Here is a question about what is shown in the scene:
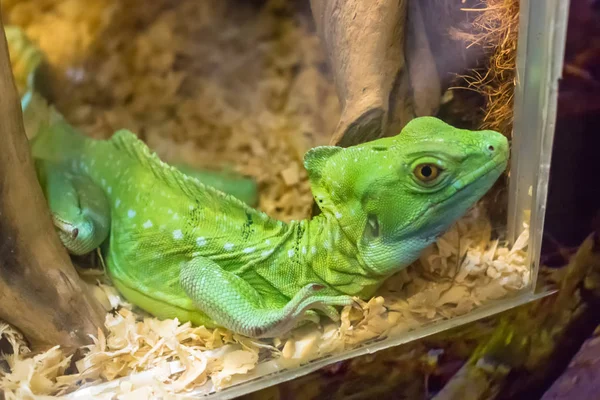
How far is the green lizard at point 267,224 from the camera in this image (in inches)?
70.6

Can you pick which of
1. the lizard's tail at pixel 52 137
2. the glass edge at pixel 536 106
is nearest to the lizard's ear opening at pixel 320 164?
the glass edge at pixel 536 106

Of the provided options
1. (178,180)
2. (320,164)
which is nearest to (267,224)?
(320,164)

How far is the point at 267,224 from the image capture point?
2135mm

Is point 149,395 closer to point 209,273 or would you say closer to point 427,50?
point 209,273

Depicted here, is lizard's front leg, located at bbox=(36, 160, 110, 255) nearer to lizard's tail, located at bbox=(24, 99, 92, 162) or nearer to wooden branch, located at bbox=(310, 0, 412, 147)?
lizard's tail, located at bbox=(24, 99, 92, 162)

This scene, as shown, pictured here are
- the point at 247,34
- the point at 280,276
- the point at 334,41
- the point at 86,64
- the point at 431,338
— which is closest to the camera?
the point at 431,338

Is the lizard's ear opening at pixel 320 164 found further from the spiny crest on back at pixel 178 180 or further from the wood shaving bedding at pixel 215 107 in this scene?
the wood shaving bedding at pixel 215 107

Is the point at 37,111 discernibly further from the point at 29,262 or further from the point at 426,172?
the point at 426,172

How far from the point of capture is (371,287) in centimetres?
201

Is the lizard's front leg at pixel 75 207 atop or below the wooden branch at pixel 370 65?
below

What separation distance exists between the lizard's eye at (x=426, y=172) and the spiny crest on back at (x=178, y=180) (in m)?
0.65

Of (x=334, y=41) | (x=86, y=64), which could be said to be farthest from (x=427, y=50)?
(x=86, y=64)

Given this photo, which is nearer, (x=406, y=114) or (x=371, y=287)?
(x=371, y=287)

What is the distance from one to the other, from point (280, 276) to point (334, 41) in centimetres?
100
